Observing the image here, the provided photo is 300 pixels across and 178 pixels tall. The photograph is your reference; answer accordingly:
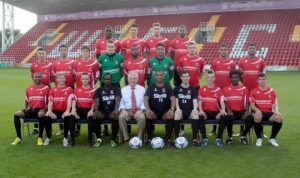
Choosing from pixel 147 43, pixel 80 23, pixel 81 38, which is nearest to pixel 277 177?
pixel 147 43

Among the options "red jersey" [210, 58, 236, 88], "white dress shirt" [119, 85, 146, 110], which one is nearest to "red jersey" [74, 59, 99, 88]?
"white dress shirt" [119, 85, 146, 110]

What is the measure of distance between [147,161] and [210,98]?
1923 millimetres

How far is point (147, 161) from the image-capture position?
548 cm

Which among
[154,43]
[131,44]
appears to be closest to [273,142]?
[154,43]

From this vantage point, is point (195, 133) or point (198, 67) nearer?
point (195, 133)

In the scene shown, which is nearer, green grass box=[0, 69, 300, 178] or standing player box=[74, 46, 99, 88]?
green grass box=[0, 69, 300, 178]

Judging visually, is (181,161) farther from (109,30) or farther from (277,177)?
(109,30)

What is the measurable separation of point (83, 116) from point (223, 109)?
8.01ft

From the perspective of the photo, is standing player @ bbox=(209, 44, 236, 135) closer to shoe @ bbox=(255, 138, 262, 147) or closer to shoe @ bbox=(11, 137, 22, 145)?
shoe @ bbox=(255, 138, 262, 147)

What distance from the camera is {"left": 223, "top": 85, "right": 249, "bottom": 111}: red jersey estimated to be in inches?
266

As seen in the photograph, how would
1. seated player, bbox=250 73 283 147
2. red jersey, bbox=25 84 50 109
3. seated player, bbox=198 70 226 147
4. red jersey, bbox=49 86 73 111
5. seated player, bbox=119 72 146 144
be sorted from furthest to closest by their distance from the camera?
red jersey, bbox=25 84 50 109 → red jersey, bbox=49 86 73 111 → seated player, bbox=198 70 226 147 → seated player, bbox=119 72 146 144 → seated player, bbox=250 73 283 147

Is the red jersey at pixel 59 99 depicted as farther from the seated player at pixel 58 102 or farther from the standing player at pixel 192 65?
the standing player at pixel 192 65

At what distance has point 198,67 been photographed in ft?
24.9

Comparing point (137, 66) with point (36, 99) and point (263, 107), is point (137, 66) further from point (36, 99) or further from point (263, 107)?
point (263, 107)
